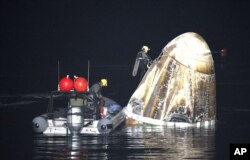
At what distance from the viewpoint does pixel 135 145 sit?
2850 cm

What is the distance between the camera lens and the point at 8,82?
5938 cm

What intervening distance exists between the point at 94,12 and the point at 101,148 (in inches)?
4281

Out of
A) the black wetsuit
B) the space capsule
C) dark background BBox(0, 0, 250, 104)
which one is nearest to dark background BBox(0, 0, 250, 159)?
dark background BBox(0, 0, 250, 104)

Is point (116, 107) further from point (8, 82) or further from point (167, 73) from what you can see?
point (8, 82)

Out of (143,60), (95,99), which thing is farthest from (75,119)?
(143,60)

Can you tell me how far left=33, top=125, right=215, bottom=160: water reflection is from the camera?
26.3m

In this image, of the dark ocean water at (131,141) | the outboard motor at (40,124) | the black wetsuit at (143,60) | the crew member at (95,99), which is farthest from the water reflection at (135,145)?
the black wetsuit at (143,60)

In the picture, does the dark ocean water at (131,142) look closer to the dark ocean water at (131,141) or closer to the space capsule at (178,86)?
the dark ocean water at (131,141)

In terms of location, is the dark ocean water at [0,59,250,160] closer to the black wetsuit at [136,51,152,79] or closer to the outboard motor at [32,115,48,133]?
the outboard motor at [32,115,48,133]

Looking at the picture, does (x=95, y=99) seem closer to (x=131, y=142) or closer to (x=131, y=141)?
(x=131, y=141)

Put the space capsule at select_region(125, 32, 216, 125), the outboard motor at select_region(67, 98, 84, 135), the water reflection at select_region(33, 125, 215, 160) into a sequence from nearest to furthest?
1. the water reflection at select_region(33, 125, 215, 160)
2. the outboard motor at select_region(67, 98, 84, 135)
3. the space capsule at select_region(125, 32, 216, 125)

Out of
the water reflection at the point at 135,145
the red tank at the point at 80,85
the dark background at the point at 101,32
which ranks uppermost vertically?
the dark background at the point at 101,32

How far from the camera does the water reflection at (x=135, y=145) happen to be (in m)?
26.3

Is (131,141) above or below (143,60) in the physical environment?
below
